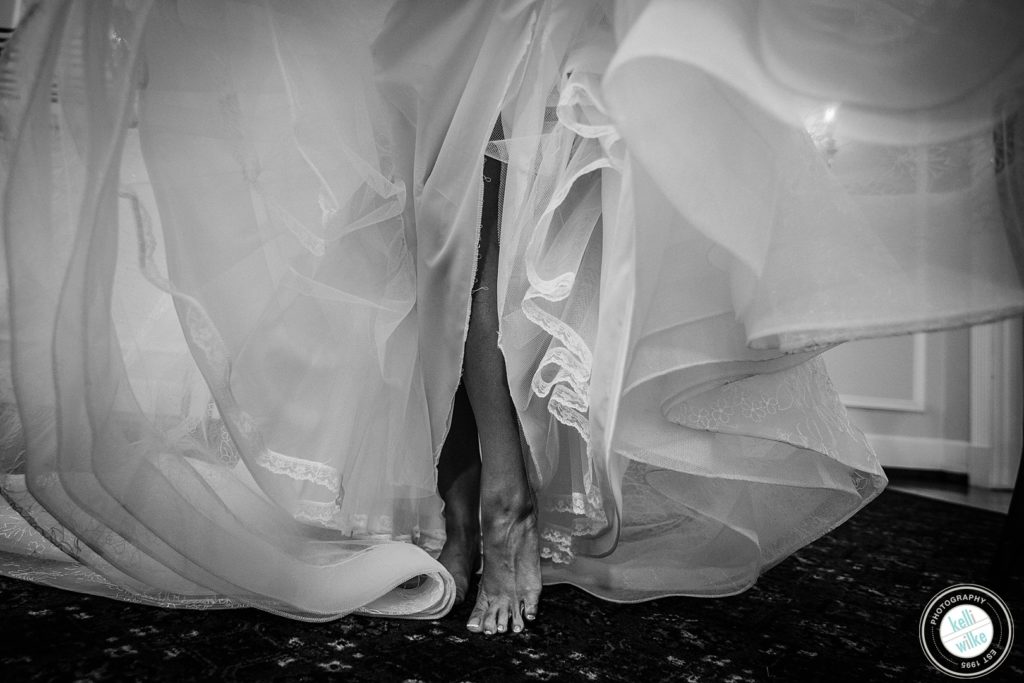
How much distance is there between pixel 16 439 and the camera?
856mm

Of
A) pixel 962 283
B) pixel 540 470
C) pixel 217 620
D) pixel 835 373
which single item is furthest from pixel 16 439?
pixel 835 373

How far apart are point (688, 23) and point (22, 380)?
29.8 inches

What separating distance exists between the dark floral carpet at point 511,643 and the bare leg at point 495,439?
6 centimetres

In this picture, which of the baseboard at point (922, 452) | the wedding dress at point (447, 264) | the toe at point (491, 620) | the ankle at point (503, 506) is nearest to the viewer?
the wedding dress at point (447, 264)

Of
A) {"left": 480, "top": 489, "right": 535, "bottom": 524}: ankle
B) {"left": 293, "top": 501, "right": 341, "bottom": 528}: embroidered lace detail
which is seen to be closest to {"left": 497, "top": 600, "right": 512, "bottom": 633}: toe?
{"left": 480, "top": 489, "right": 535, "bottom": 524}: ankle

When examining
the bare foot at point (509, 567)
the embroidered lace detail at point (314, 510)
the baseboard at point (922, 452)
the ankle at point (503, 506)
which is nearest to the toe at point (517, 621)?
the bare foot at point (509, 567)

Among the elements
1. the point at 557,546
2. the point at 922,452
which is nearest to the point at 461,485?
the point at 557,546

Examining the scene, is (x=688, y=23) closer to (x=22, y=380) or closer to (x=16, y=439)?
(x=22, y=380)

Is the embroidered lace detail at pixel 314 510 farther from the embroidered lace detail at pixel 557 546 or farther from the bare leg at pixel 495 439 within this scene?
the embroidered lace detail at pixel 557 546

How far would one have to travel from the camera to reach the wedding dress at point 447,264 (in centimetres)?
66

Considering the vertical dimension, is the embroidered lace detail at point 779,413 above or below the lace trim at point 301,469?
above

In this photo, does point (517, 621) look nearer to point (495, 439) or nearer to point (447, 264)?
point (495, 439)

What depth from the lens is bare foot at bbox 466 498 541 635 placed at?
2.80 feet

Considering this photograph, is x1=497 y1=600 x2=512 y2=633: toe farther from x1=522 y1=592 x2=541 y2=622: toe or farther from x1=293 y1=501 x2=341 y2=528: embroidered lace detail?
x1=293 y1=501 x2=341 y2=528: embroidered lace detail
